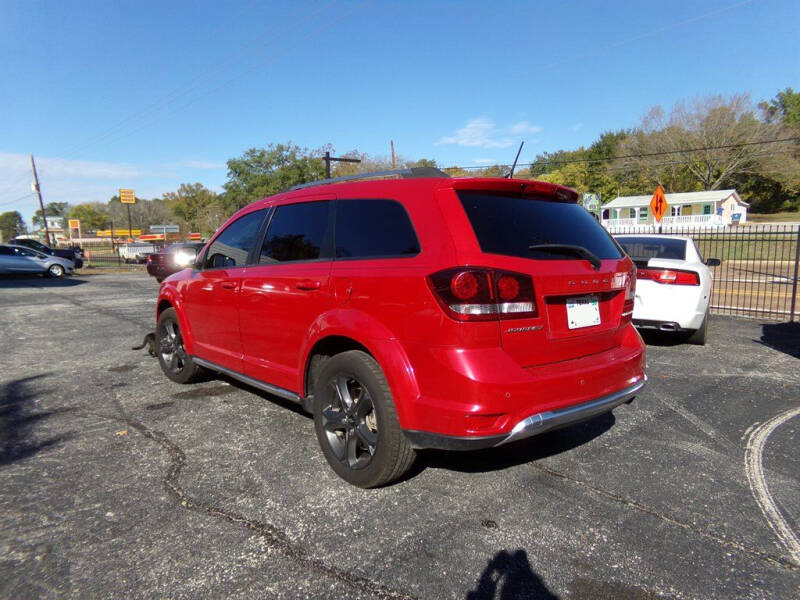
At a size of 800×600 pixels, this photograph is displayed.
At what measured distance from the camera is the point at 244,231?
4.26m

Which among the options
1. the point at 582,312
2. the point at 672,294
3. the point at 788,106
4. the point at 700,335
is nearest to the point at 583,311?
the point at 582,312

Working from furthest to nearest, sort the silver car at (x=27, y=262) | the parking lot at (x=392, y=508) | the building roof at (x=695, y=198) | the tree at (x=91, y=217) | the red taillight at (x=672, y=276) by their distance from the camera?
1. the tree at (x=91, y=217)
2. the building roof at (x=695, y=198)
3. the silver car at (x=27, y=262)
4. the red taillight at (x=672, y=276)
5. the parking lot at (x=392, y=508)

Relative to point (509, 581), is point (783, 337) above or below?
below

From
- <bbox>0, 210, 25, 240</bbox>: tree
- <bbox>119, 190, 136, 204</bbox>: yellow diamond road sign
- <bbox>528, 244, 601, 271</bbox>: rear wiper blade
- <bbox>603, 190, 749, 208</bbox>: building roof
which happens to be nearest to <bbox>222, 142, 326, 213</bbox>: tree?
<bbox>119, 190, 136, 204</bbox>: yellow diamond road sign

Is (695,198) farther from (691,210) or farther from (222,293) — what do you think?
(222,293)

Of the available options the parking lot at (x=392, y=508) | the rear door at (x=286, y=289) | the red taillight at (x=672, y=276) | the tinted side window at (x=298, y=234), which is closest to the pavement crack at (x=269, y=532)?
the parking lot at (x=392, y=508)

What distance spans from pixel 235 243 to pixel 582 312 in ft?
9.40

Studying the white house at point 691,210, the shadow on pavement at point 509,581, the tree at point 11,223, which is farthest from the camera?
the tree at point 11,223

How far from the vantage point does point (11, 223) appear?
515 feet

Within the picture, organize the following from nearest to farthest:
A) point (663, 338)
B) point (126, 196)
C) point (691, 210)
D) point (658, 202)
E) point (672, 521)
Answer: point (672, 521)
point (663, 338)
point (658, 202)
point (691, 210)
point (126, 196)

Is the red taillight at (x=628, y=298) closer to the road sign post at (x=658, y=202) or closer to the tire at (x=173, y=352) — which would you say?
the tire at (x=173, y=352)

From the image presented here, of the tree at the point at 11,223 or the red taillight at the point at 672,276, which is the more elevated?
the tree at the point at 11,223

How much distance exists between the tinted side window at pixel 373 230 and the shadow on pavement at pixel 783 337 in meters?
6.10

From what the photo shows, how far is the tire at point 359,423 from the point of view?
2.75 m
